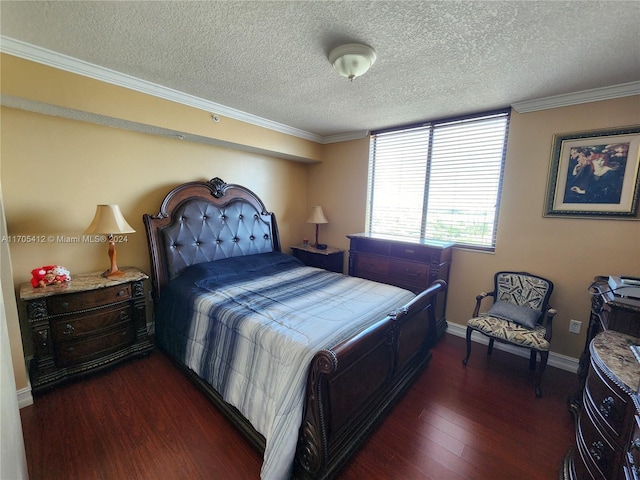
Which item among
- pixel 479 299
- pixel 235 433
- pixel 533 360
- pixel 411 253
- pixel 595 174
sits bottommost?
pixel 235 433

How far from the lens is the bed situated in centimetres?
132

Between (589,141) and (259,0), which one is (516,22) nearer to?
(259,0)

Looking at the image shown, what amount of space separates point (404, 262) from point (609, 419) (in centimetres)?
191

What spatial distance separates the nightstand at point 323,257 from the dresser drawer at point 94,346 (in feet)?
6.95

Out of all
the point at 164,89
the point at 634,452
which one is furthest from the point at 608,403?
the point at 164,89

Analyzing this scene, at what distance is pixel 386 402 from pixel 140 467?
4.90 ft

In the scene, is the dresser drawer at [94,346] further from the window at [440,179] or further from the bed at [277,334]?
the window at [440,179]

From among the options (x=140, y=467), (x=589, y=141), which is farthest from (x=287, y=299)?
(x=589, y=141)

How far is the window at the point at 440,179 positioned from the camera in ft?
9.03

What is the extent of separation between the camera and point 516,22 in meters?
1.38

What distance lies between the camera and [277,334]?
1516 millimetres

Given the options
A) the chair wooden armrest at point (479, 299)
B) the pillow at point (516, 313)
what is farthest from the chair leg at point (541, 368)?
the chair wooden armrest at point (479, 299)

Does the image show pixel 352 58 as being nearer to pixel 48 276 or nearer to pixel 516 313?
pixel 516 313

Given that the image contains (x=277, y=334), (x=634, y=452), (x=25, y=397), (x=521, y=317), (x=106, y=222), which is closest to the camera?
(x=634, y=452)
